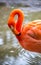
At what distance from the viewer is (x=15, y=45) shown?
4730 mm

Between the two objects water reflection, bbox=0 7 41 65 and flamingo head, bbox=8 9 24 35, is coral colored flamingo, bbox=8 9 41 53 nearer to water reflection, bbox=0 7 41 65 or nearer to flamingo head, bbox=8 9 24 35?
flamingo head, bbox=8 9 24 35

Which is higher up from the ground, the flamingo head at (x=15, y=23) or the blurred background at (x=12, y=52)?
the flamingo head at (x=15, y=23)

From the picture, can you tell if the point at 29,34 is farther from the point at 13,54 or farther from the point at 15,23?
the point at 13,54

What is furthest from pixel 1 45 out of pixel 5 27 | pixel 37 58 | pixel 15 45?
pixel 5 27

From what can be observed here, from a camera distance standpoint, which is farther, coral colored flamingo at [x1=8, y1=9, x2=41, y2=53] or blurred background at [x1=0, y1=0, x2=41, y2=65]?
blurred background at [x1=0, y1=0, x2=41, y2=65]

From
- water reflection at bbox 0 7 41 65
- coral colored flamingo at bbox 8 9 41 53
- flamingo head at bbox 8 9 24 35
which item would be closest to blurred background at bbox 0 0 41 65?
water reflection at bbox 0 7 41 65

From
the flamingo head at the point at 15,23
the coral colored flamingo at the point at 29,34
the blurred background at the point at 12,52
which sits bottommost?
the blurred background at the point at 12,52

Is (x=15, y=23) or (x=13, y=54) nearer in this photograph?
(x=15, y=23)

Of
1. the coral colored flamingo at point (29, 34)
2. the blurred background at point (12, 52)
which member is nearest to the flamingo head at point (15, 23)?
the coral colored flamingo at point (29, 34)

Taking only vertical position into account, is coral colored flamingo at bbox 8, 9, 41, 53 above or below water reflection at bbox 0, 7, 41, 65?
above

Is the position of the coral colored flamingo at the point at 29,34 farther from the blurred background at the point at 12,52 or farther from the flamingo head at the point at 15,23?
the blurred background at the point at 12,52

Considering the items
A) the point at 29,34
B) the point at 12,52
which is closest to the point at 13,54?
the point at 12,52

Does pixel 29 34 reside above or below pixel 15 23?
below

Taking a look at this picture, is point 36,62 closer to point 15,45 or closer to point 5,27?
point 15,45
